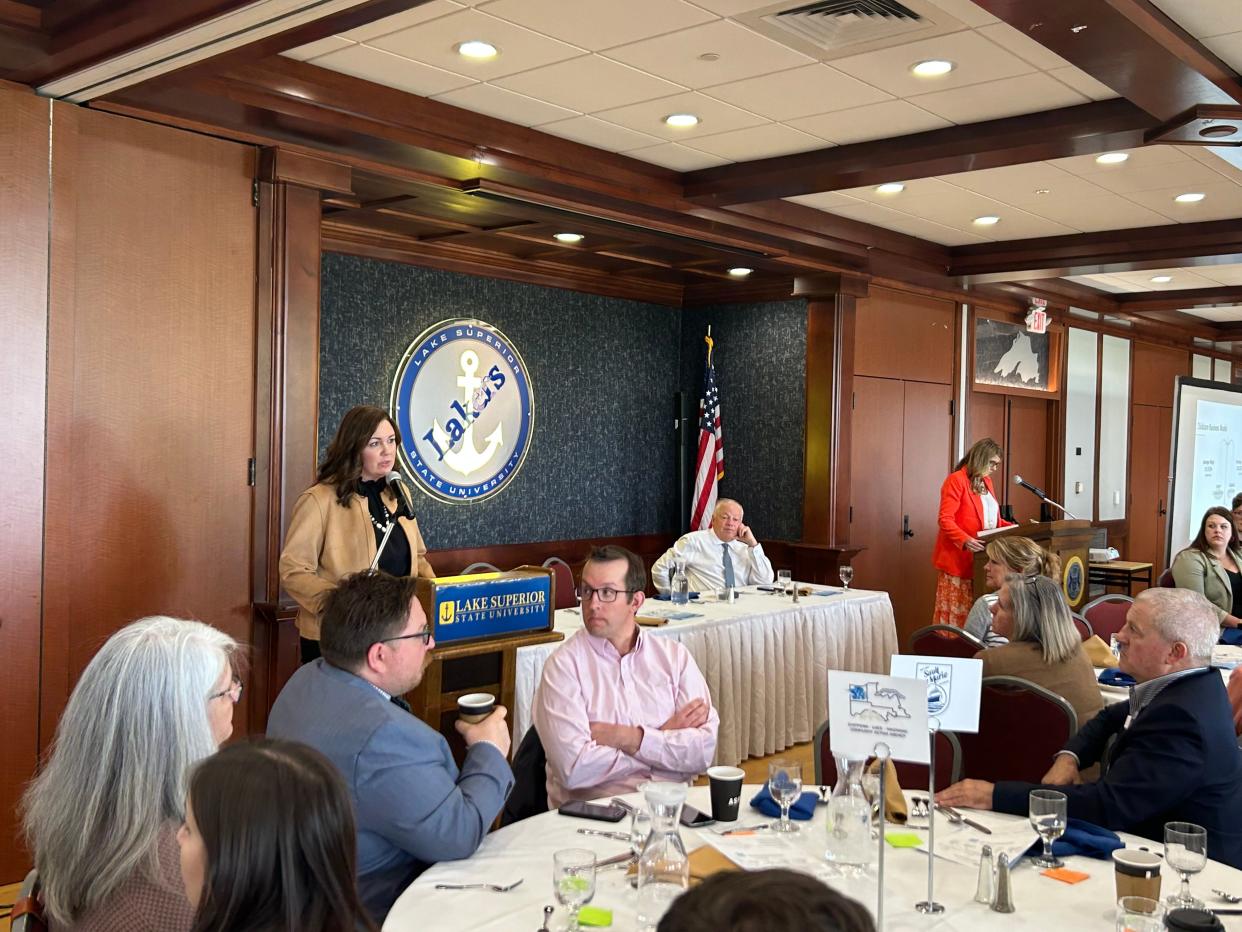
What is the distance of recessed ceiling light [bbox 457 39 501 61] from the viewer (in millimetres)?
4191

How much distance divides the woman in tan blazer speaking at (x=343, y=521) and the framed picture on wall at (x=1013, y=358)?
6476 millimetres

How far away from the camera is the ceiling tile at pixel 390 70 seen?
14.2 ft

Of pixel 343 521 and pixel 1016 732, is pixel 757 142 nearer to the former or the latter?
pixel 343 521

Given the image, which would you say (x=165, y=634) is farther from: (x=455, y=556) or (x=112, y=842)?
(x=455, y=556)

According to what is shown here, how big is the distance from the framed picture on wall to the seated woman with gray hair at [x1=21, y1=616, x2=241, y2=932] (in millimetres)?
8515

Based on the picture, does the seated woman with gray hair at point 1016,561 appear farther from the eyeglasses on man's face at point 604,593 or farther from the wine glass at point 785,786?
the wine glass at point 785,786

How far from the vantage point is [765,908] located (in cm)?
86

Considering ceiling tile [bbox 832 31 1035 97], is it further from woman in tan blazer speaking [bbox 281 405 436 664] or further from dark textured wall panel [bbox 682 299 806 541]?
dark textured wall panel [bbox 682 299 806 541]

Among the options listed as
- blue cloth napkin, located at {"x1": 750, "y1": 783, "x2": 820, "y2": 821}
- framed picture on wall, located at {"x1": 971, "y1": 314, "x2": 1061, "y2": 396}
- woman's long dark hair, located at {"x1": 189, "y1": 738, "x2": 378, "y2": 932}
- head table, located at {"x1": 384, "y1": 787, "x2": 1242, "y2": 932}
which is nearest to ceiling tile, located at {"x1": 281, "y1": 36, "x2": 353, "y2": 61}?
head table, located at {"x1": 384, "y1": 787, "x2": 1242, "y2": 932}

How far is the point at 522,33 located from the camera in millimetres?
4094

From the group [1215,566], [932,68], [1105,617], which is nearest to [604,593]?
[932,68]

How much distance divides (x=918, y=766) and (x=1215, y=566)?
3567 millimetres

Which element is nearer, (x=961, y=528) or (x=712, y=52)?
(x=712, y=52)

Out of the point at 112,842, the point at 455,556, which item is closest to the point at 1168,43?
the point at 112,842
